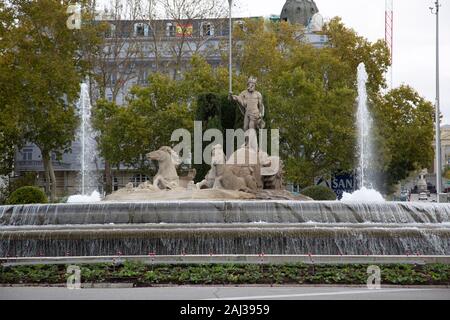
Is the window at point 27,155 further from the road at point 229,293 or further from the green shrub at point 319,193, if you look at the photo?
the road at point 229,293

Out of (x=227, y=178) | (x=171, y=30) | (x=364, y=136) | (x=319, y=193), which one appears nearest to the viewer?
(x=227, y=178)

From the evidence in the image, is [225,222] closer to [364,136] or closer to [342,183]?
[364,136]

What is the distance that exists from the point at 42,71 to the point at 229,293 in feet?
119

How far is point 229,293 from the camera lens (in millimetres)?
14805

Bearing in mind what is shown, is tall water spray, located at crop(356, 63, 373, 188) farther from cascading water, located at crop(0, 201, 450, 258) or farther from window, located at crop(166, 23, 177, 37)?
cascading water, located at crop(0, 201, 450, 258)

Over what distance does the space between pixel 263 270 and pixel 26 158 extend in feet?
198

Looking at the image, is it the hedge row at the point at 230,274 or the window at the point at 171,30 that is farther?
the window at the point at 171,30

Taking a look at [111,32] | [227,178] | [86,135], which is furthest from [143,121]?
[227,178]

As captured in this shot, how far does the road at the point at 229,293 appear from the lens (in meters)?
14.1

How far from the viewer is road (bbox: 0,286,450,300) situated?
1408cm

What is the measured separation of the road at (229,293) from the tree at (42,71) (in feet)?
110

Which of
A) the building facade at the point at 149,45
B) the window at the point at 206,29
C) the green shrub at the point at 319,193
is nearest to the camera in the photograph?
the green shrub at the point at 319,193

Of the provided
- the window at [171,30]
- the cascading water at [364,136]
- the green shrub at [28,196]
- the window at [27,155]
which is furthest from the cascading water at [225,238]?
the window at [27,155]
